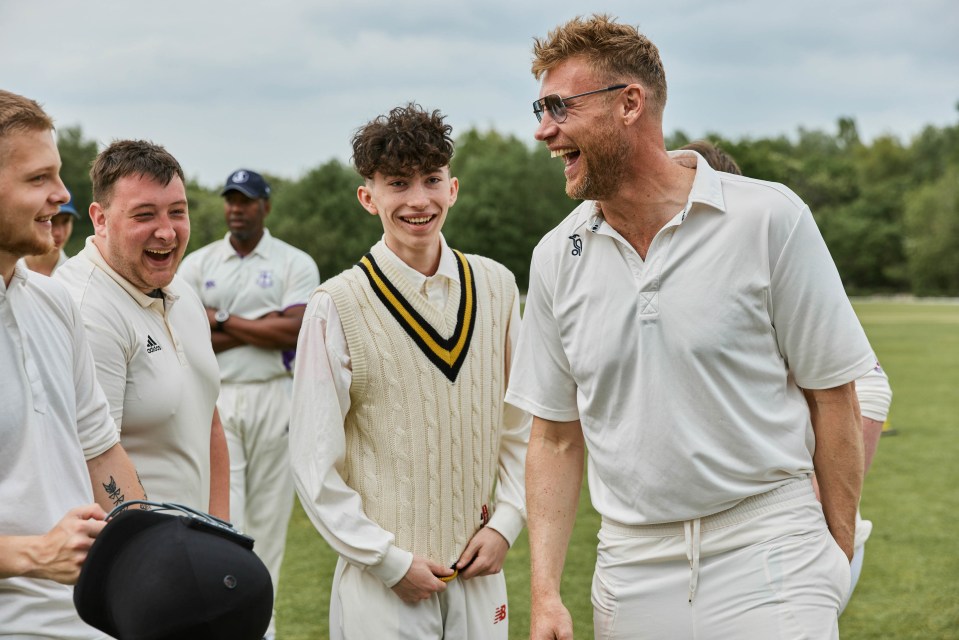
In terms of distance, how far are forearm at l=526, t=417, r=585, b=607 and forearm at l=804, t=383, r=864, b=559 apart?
29.8 inches

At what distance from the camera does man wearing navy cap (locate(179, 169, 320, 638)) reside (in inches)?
296

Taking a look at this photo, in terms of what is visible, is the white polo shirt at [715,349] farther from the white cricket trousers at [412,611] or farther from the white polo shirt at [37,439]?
the white polo shirt at [37,439]

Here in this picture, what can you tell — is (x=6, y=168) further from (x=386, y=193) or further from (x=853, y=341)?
(x=853, y=341)

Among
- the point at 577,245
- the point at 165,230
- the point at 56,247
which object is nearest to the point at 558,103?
the point at 577,245

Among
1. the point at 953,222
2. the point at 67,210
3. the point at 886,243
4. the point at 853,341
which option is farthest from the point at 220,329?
the point at 886,243

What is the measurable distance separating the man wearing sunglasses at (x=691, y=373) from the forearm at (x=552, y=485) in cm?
8

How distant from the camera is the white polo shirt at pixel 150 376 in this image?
13.2 feet

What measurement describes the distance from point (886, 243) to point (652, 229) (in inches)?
3931

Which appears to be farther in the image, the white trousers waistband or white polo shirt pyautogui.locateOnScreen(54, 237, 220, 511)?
white polo shirt pyautogui.locateOnScreen(54, 237, 220, 511)

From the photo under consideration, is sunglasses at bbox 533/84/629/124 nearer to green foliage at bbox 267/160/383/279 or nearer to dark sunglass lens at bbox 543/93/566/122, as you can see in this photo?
dark sunglass lens at bbox 543/93/566/122

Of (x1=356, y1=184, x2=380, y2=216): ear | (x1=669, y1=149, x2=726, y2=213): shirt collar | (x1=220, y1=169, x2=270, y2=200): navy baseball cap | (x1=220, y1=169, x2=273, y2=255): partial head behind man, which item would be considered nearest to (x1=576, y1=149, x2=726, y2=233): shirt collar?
(x1=669, y1=149, x2=726, y2=213): shirt collar

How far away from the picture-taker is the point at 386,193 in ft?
14.3

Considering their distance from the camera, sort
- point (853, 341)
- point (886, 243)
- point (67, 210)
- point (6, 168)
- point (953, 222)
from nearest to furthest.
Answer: point (6, 168) → point (853, 341) → point (67, 210) → point (953, 222) → point (886, 243)

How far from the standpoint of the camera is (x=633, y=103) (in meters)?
3.48
